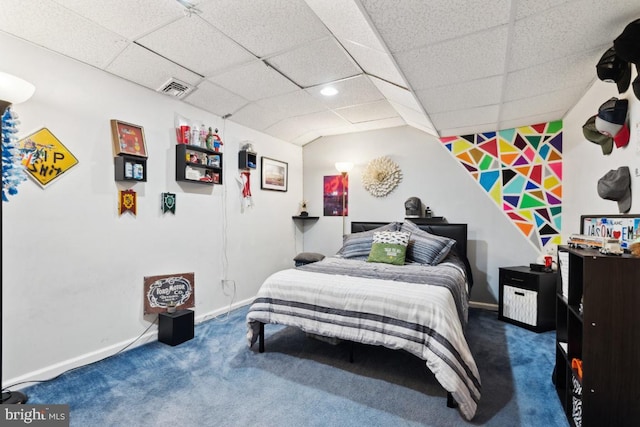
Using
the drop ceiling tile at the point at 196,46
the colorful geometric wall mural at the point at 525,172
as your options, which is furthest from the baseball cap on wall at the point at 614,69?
the drop ceiling tile at the point at 196,46

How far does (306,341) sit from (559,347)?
1.93 metres

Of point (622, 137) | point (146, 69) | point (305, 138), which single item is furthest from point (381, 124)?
point (146, 69)

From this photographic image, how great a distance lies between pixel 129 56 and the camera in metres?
2.33

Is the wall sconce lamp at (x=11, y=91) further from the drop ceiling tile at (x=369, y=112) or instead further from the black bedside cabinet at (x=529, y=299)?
A: the black bedside cabinet at (x=529, y=299)

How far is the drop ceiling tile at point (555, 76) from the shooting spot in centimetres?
195

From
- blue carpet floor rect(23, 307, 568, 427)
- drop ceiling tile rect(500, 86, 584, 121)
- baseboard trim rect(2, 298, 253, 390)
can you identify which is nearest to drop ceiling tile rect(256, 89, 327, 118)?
drop ceiling tile rect(500, 86, 584, 121)

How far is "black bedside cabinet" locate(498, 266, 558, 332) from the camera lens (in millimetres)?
2980

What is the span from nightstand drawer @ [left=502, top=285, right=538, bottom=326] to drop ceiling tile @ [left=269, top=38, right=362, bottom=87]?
2813 millimetres

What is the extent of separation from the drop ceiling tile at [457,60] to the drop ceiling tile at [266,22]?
67cm

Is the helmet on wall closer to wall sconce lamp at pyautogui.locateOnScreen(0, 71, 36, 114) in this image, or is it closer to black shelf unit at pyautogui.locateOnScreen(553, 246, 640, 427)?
black shelf unit at pyautogui.locateOnScreen(553, 246, 640, 427)

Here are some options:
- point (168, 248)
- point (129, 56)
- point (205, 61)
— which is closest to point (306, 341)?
point (168, 248)

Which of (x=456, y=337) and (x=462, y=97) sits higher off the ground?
(x=462, y=97)

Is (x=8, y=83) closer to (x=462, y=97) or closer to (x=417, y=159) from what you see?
(x=462, y=97)

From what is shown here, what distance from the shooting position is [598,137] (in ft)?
7.14
